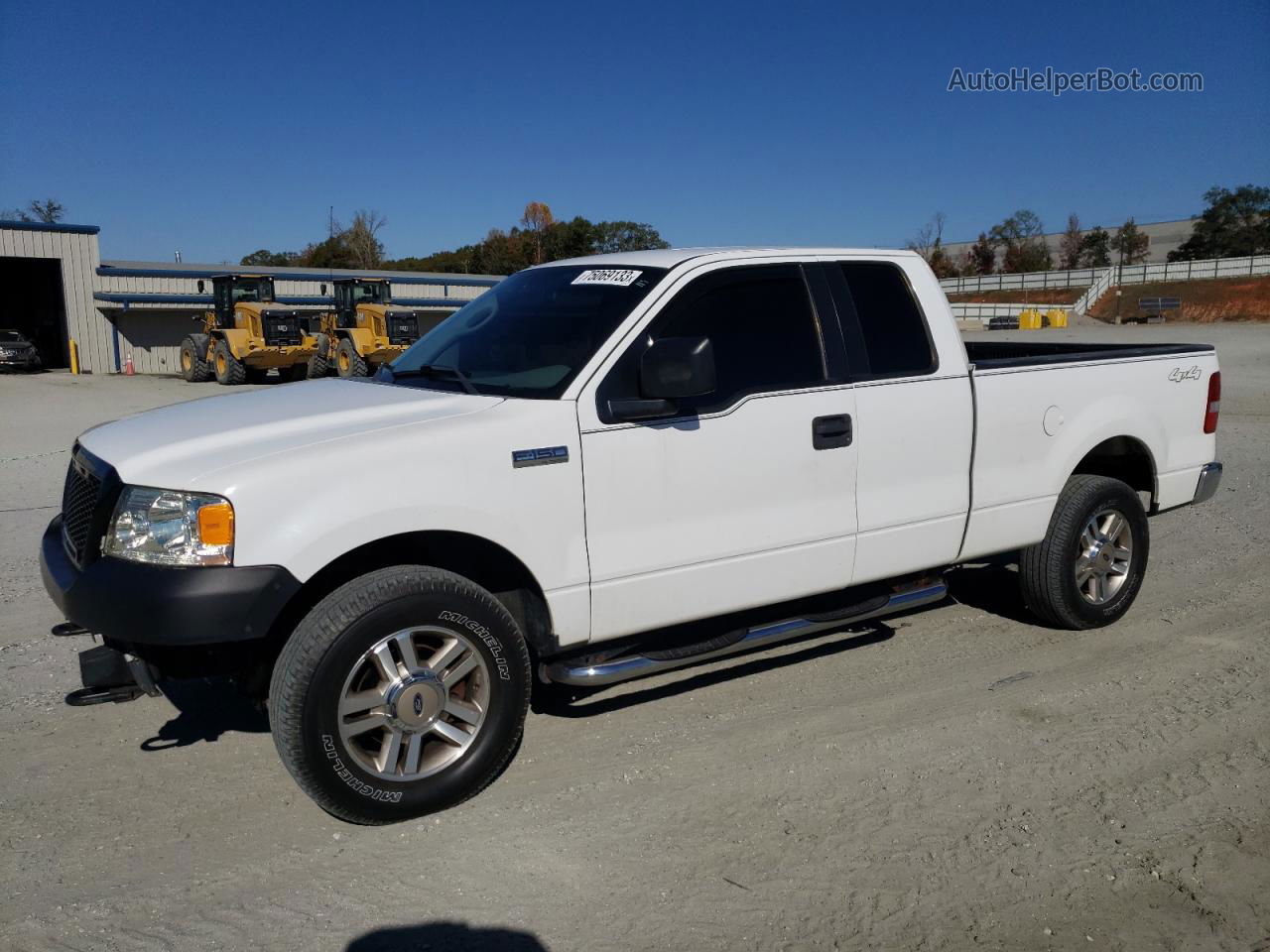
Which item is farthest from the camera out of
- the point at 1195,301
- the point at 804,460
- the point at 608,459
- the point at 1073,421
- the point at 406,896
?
the point at 1195,301

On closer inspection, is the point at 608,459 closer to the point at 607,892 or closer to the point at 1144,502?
the point at 607,892

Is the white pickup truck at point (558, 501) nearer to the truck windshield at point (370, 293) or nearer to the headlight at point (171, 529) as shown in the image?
the headlight at point (171, 529)

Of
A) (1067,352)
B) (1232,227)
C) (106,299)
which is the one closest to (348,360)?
(106,299)

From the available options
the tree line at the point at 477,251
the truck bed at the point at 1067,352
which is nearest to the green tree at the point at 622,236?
the tree line at the point at 477,251

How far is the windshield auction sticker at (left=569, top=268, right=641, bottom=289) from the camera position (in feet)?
14.7

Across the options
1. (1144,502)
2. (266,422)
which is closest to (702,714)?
(266,422)

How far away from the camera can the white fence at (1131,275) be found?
68.1 meters

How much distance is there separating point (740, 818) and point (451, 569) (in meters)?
1.45

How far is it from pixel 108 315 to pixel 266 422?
36.8 meters

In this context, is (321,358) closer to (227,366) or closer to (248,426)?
(227,366)

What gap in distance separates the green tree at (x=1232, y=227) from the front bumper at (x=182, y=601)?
90683mm

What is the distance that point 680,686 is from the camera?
198 inches

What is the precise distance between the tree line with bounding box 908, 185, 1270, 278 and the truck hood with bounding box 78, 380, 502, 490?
7081 cm

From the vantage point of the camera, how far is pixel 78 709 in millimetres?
4711
